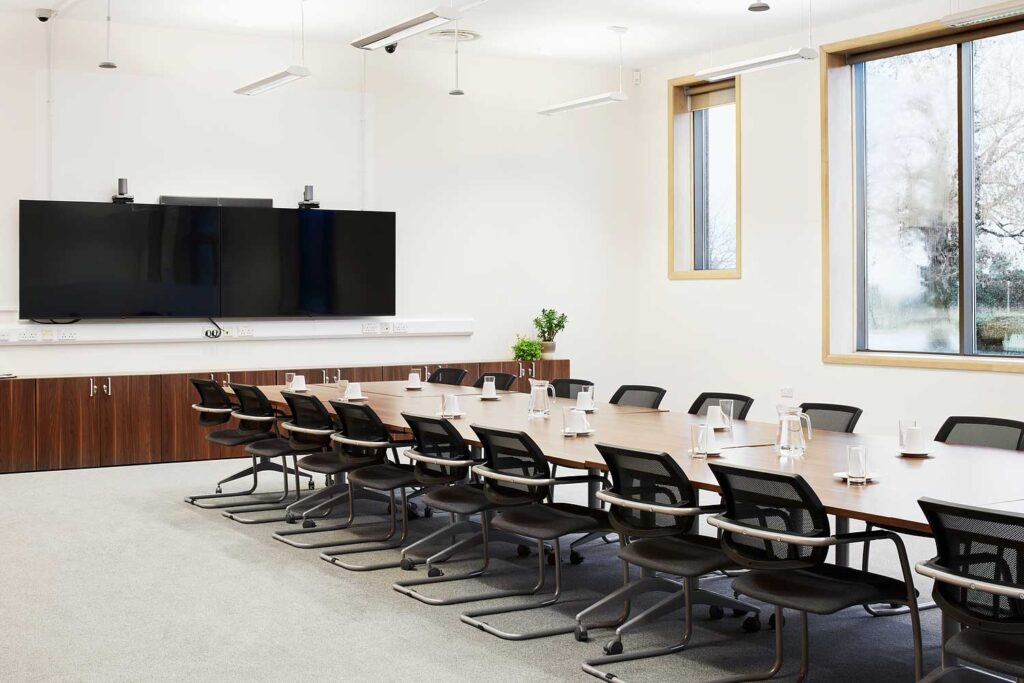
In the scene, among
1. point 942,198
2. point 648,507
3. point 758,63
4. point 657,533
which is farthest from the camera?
point 942,198

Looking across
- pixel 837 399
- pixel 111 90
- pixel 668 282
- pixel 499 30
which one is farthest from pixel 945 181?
pixel 111 90

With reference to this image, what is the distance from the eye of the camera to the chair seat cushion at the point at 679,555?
405 cm

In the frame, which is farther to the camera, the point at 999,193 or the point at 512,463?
the point at 999,193

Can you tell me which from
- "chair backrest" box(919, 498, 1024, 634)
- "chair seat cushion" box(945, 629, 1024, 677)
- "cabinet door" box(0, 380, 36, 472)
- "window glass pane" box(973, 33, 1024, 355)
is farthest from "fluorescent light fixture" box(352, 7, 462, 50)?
"chair seat cushion" box(945, 629, 1024, 677)

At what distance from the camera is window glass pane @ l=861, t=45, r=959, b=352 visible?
907 cm

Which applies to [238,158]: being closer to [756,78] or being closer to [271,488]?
[271,488]

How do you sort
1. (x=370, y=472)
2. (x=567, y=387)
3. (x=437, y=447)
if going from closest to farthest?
(x=437, y=447)
(x=370, y=472)
(x=567, y=387)

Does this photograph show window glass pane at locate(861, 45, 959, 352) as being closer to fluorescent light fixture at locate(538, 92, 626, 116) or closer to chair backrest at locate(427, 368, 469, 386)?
fluorescent light fixture at locate(538, 92, 626, 116)

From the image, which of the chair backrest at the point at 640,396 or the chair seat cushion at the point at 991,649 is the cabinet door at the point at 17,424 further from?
the chair seat cushion at the point at 991,649

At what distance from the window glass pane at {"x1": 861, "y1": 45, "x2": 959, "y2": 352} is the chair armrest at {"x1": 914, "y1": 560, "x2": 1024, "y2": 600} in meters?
6.46

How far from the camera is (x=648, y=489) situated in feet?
13.8

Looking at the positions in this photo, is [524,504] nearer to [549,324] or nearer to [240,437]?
[240,437]

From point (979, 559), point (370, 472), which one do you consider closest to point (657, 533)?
point (979, 559)

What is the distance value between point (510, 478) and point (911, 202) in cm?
595
